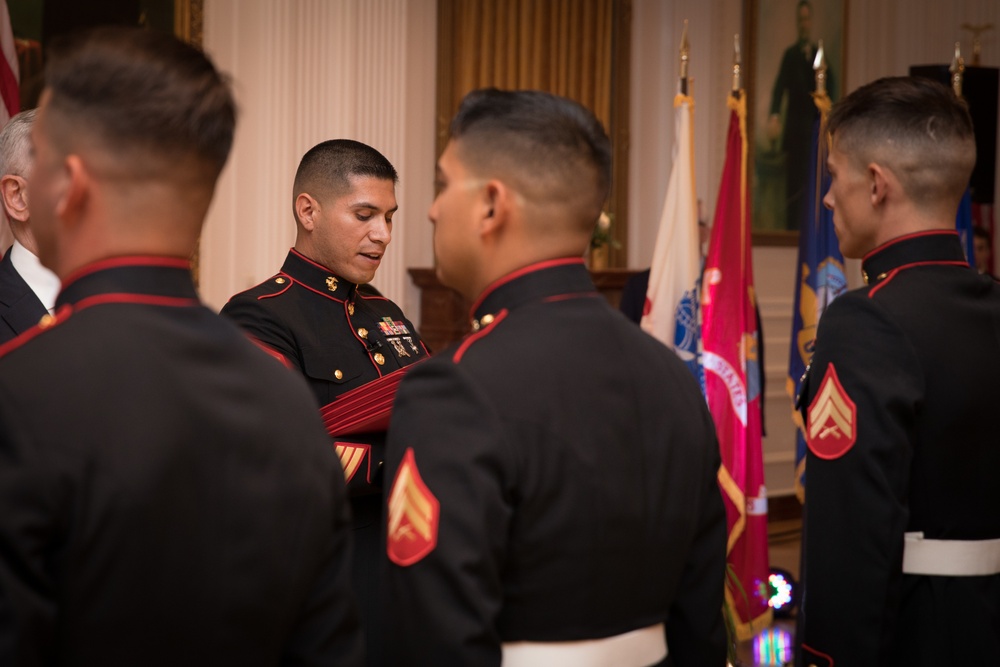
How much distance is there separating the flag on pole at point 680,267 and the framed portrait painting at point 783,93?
107 inches

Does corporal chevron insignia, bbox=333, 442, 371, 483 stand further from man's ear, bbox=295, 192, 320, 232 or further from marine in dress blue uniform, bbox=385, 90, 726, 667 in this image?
marine in dress blue uniform, bbox=385, 90, 726, 667

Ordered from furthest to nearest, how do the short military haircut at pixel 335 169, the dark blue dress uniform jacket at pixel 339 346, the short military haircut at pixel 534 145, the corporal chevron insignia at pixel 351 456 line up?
the short military haircut at pixel 335 169 < the dark blue dress uniform jacket at pixel 339 346 < the corporal chevron insignia at pixel 351 456 < the short military haircut at pixel 534 145

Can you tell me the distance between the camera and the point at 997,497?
2078 mm

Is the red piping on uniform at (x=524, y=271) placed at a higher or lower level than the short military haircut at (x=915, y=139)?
lower

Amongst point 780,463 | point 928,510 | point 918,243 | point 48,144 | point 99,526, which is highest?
point 48,144

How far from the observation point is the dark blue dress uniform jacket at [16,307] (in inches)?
82.4

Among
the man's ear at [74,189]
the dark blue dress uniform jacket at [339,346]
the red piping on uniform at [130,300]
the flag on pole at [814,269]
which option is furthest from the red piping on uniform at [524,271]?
the flag on pole at [814,269]

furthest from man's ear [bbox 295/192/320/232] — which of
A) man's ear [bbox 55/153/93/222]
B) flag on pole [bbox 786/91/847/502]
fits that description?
flag on pole [bbox 786/91/847/502]

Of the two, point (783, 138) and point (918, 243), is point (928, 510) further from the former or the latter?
point (783, 138)

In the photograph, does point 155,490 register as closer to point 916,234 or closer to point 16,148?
point 16,148

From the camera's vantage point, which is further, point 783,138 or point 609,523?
point 783,138

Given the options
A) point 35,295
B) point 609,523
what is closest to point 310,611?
point 609,523

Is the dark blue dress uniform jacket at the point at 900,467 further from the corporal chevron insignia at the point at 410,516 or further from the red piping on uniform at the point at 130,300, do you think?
the red piping on uniform at the point at 130,300

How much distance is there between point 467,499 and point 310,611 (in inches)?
9.1
